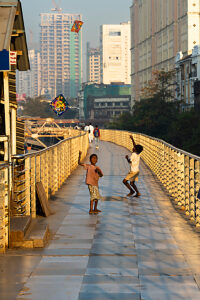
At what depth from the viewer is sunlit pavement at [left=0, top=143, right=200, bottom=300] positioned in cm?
679

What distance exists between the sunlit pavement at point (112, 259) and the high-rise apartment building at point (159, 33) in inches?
3968

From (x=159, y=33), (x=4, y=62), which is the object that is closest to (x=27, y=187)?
(x=4, y=62)

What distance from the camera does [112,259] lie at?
852cm

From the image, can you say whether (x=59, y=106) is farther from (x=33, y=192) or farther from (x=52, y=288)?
(x=52, y=288)

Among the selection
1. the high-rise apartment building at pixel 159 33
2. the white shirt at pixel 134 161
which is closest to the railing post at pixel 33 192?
the white shirt at pixel 134 161

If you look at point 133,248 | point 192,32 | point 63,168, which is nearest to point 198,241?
point 133,248

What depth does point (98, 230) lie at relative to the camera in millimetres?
11086

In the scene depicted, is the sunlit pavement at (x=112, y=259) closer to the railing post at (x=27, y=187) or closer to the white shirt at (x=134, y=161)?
the railing post at (x=27, y=187)

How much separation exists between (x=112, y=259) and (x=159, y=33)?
12950cm

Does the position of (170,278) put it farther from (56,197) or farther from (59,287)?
(56,197)

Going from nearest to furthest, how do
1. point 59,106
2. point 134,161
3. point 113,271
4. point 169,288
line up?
point 169,288 < point 113,271 < point 134,161 < point 59,106

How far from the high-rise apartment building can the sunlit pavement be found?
10080cm

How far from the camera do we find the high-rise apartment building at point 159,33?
111500mm

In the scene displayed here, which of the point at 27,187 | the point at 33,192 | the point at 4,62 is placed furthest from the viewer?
the point at 33,192
